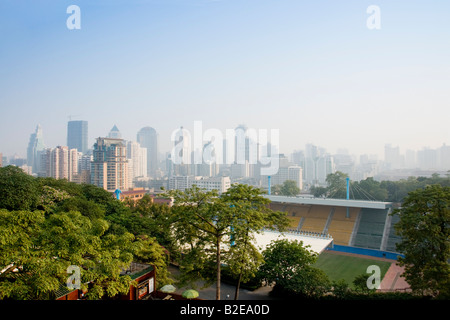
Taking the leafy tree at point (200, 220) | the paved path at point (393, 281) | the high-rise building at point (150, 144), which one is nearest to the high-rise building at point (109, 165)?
the high-rise building at point (150, 144)

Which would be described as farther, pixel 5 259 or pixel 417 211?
pixel 417 211

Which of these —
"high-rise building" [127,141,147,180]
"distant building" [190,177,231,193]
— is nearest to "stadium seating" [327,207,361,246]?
"distant building" [190,177,231,193]

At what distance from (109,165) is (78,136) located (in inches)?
401

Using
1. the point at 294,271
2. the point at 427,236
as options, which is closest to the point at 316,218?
the point at 294,271

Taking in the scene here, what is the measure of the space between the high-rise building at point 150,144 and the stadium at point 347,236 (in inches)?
1371

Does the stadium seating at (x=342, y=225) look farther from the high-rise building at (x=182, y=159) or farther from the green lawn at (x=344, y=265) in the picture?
the high-rise building at (x=182, y=159)

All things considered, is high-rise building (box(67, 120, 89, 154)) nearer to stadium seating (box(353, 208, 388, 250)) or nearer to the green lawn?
stadium seating (box(353, 208, 388, 250))

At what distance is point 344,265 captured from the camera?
14516mm

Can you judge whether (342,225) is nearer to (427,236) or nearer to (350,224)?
(350,224)
